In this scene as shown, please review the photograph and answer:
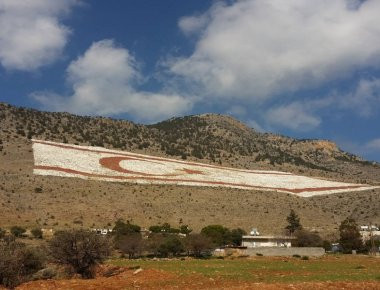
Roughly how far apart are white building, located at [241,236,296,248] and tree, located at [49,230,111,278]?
22.8m

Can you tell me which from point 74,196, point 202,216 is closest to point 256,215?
point 202,216

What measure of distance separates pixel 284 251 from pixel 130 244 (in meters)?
12.1

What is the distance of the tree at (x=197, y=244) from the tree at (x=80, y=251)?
1549cm

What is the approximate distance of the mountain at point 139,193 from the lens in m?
51.9

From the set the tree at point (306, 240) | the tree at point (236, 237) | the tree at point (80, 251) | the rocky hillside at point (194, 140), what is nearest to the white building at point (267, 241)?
the tree at point (306, 240)

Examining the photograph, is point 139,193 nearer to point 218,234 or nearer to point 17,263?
point 218,234

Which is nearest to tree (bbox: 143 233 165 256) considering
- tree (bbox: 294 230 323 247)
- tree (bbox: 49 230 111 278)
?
tree (bbox: 294 230 323 247)

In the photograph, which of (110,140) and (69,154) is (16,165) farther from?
(110,140)

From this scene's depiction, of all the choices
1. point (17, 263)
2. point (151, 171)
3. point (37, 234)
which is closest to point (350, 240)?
point (37, 234)

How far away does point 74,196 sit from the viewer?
55.3 meters

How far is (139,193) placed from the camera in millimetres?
60188

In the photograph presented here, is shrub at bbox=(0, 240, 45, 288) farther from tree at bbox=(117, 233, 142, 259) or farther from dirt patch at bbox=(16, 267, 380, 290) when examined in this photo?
tree at bbox=(117, 233, 142, 259)

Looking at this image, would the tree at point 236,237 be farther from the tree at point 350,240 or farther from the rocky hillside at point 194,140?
the rocky hillside at point 194,140

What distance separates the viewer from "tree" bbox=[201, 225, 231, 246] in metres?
46.7
